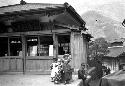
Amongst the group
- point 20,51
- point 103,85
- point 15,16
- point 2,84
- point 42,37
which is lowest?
point 2,84

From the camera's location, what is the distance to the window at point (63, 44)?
1350 centimetres

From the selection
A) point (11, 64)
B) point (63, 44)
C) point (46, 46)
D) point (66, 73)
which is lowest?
point (66, 73)

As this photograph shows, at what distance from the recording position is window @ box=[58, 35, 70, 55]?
13.5 metres

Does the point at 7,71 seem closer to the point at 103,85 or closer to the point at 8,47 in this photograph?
the point at 8,47

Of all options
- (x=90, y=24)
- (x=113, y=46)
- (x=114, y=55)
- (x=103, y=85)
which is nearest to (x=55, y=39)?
(x=103, y=85)

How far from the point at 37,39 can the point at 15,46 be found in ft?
5.92

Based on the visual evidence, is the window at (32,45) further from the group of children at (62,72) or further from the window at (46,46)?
the group of children at (62,72)

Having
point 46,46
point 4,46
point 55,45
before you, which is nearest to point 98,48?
point 46,46

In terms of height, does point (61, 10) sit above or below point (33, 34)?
above

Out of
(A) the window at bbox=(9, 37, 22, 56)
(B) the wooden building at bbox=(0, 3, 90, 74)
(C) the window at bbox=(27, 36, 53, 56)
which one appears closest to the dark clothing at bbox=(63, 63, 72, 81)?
(B) the wooden building at bbox=(0, 3, 90, 74)

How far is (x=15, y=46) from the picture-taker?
14.2 m

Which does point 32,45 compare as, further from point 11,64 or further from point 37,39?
point 11,64

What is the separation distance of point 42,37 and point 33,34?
2.25 ft

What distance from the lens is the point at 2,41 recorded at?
14492mm
